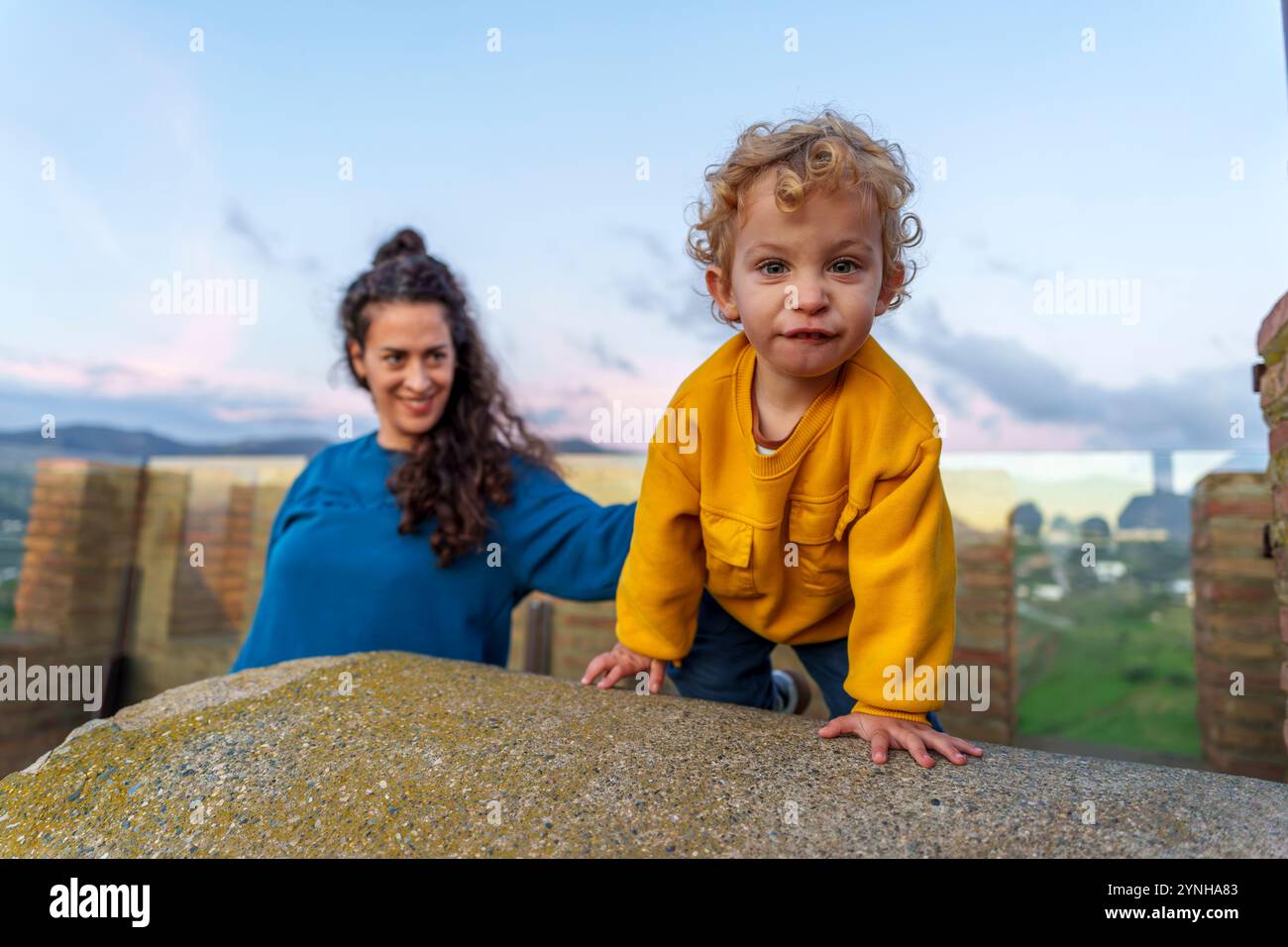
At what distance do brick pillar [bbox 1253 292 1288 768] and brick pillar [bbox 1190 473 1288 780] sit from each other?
198 centimetres

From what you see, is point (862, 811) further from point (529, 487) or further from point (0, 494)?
point (0, 494)

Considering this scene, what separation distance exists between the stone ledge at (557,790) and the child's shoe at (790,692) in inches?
27.4

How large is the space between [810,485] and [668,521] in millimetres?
316

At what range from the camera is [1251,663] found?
342 cm

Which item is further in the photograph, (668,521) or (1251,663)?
(1251,663)

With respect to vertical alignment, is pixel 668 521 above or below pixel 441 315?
below

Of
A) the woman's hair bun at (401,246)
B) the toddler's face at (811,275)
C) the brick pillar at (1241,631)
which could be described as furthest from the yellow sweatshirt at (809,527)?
the brick pillar at (1241,631)

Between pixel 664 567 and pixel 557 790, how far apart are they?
58 cm

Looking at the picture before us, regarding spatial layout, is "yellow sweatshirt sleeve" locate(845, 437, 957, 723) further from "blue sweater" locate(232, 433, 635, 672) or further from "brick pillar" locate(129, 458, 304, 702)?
"brick pillar" locate(129, 458, 304, 702)

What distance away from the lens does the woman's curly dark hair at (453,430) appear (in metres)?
2.33

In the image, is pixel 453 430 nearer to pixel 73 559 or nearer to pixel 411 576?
pixel 411 576
